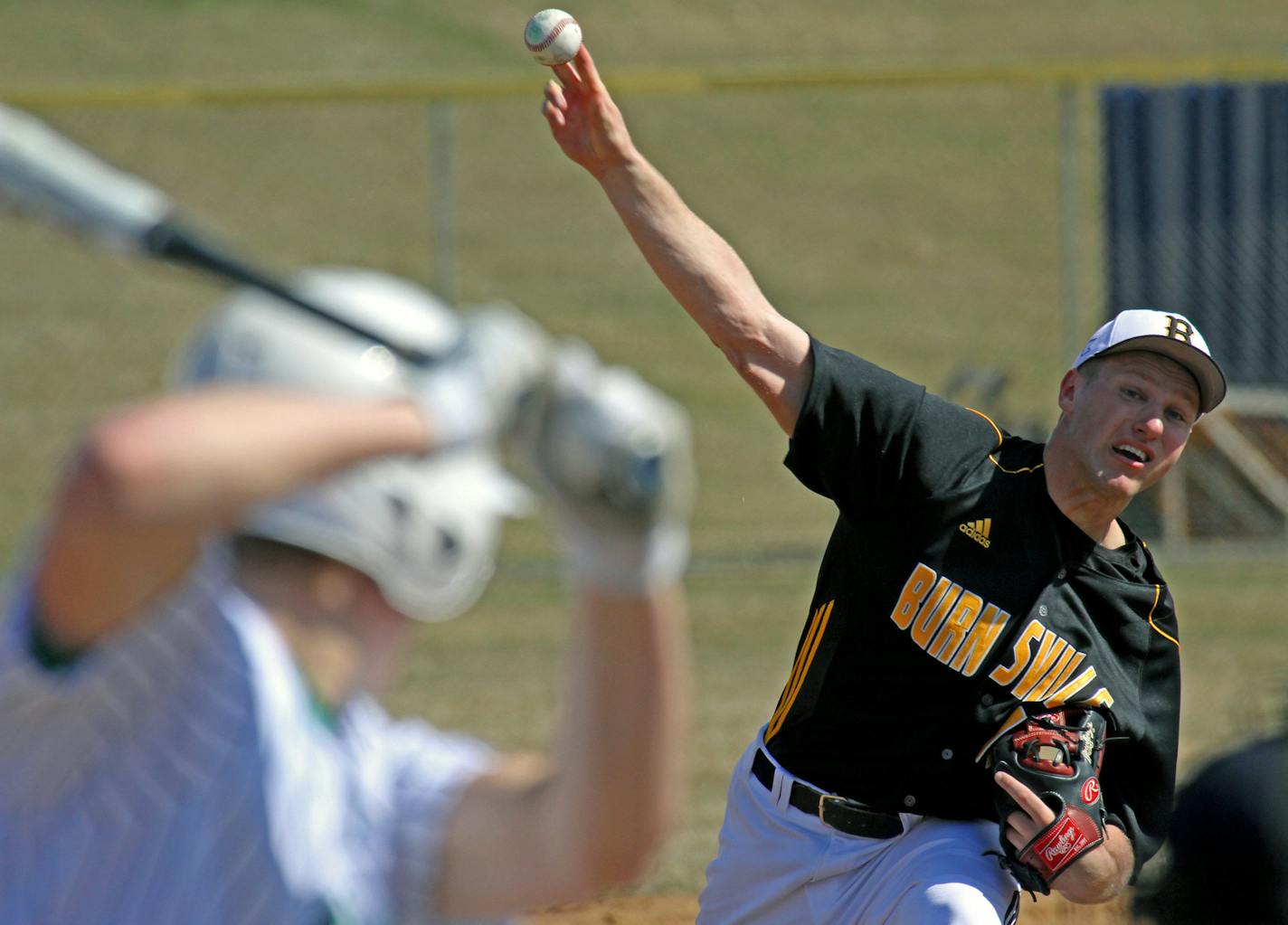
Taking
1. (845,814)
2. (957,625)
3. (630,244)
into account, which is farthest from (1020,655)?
(630,244)

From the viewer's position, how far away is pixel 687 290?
3.65 metres

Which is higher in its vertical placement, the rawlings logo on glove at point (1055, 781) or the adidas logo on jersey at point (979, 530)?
the adidas logo on jersey at point (979, 530)

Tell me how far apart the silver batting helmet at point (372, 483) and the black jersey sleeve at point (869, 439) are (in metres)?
1.81

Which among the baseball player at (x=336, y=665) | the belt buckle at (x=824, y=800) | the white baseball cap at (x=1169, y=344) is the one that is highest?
the baseball player at (x=336, y=665)

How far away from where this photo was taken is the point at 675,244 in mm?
3627

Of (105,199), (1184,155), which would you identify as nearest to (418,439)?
(105,199)

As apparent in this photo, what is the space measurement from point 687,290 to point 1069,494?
1.03m

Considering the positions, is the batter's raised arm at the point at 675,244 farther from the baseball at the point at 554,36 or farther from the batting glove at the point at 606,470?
the batting glove at the point at 606,470

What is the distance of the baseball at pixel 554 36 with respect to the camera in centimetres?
345

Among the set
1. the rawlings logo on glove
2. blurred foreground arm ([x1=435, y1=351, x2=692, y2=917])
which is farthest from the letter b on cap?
blurred foreground arm ([x1=435, y1=351, x2=692, y2=917])

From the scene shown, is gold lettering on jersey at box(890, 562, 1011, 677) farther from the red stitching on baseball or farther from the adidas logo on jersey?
the red stitching on baseball

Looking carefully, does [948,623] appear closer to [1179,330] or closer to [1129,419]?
[1129,419]

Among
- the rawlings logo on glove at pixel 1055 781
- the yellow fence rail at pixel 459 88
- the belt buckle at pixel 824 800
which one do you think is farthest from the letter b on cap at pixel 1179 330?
the yellow fence rail at pixel 459 88

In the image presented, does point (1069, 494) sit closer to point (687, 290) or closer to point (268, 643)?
point (687, 290)
